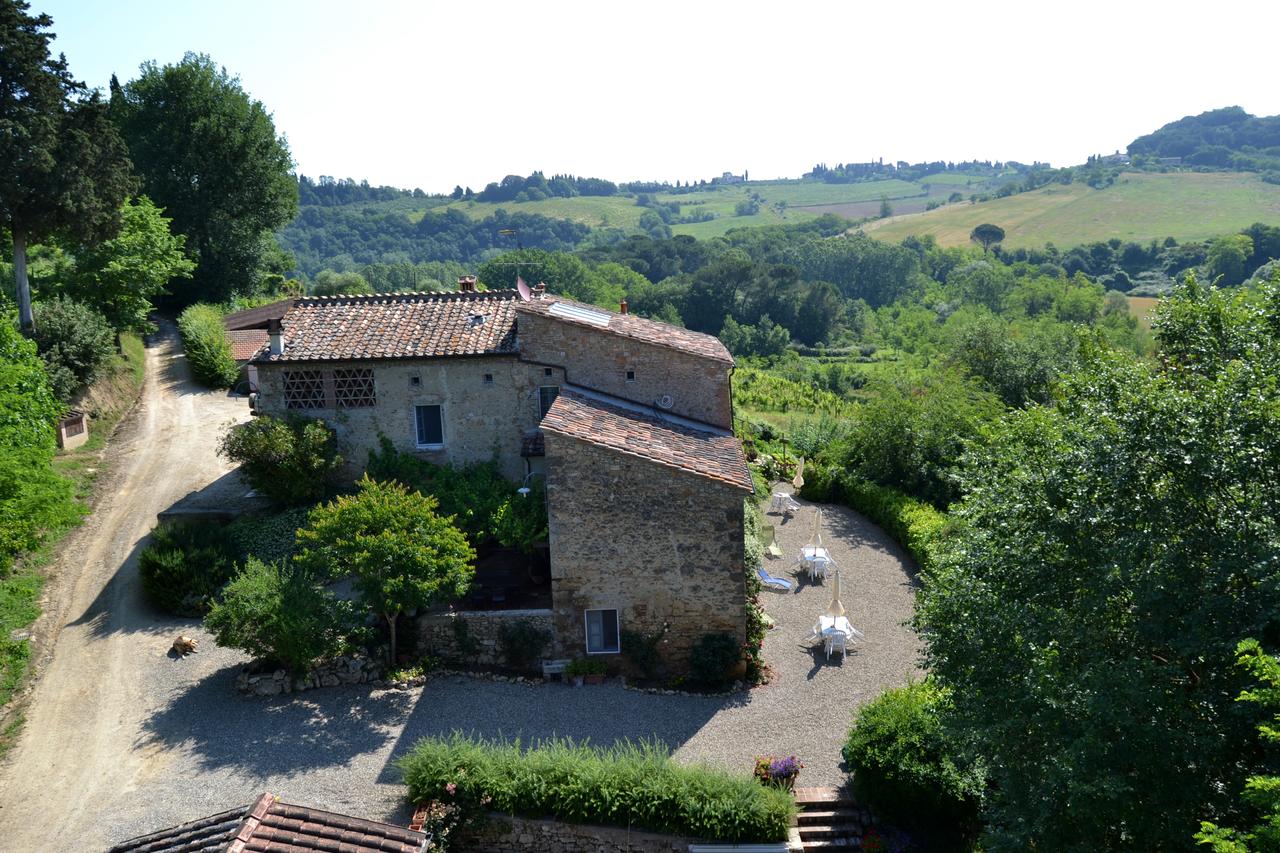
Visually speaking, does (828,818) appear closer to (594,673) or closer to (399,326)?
(594,673)

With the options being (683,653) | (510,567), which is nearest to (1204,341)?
(683,653)

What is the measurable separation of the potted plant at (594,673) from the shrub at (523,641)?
1.11m

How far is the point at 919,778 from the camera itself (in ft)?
53.5

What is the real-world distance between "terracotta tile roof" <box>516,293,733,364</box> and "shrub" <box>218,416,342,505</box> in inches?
257

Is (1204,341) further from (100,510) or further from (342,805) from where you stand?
(100,510)

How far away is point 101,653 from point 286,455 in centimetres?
623

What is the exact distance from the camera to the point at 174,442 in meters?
32.6

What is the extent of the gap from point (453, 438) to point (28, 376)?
10.7 m

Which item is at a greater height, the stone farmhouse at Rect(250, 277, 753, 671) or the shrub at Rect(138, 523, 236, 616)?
the stone farmhouse at Rect(250, 277, 753, 671)

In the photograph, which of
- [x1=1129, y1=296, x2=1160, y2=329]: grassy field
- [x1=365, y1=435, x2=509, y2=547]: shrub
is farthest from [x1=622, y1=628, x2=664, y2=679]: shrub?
[x1=1129, y1=296, x2=1160, y2=329]: grassy field

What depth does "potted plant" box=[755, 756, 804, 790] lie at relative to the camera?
17.1 m

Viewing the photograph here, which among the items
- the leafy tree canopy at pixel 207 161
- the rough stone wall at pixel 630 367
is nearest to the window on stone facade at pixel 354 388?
the rough stone wall at pixel 630 367

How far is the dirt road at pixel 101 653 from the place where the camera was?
1700 centimetres

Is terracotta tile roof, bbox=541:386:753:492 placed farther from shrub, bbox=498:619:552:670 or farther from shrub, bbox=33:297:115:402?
shrub, bbox=33:297:115:402
